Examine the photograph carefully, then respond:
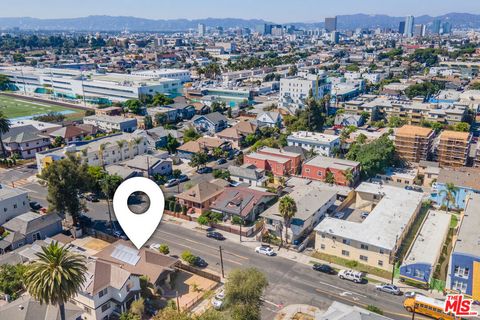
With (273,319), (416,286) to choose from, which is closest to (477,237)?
(416,286)

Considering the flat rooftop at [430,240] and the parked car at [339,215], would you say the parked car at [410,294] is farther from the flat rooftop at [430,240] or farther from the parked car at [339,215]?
the parked car at [339,215]

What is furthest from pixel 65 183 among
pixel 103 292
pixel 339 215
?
pixel 339 215

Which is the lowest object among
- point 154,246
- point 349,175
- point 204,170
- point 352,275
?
point 154,246

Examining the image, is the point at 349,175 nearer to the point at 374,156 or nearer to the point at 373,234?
the point at 374,156

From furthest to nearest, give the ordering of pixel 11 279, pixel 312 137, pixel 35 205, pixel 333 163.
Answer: pixel 312 137 → pixel 333 163 → pixel 35 205 → pixel 11 279

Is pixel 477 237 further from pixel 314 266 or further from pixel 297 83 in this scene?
pixel 297 83

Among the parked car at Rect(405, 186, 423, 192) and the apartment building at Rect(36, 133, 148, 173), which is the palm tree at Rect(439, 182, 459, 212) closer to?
the parked car at Rect(405, 186, 423, 192)

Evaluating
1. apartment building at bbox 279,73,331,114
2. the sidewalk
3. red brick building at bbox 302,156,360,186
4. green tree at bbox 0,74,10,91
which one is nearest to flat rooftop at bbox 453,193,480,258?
the sidewalk
